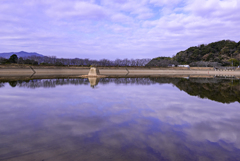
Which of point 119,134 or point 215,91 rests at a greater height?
point 119,134

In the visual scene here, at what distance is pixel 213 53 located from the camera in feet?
496

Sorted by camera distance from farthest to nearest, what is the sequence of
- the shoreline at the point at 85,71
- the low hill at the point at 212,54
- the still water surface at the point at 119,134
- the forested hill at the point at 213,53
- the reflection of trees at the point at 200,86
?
the forested hill at the point at 213,53 → the low hill at the point at 212,54 → the shoreline at the point at 85,71 → the reflection of trees at the point at 200,86 → the still water surface at the point at 119,134

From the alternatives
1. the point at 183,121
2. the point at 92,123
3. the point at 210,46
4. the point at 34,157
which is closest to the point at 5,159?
the point at 34,157

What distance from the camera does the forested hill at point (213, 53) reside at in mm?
138363

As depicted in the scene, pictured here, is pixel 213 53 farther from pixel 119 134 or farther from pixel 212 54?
pixel 119 134

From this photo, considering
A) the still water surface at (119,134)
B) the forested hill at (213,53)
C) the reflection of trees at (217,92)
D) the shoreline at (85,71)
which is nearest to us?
the still water surface at (119,134)

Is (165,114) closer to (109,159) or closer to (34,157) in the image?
(109,159)

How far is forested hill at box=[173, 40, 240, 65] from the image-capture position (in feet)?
454

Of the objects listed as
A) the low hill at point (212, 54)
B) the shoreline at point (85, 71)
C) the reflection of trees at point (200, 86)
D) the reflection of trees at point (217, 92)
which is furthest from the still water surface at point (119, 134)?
the low hill at point (212, 54)

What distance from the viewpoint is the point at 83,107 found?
1403 centimetres

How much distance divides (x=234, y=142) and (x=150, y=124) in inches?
158

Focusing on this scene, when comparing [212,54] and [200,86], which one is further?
[212,54]

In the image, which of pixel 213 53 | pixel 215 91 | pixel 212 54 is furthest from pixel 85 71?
pixel 213 53

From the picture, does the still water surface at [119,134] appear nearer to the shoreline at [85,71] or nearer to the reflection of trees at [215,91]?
the reflection of trees at [215,91]
